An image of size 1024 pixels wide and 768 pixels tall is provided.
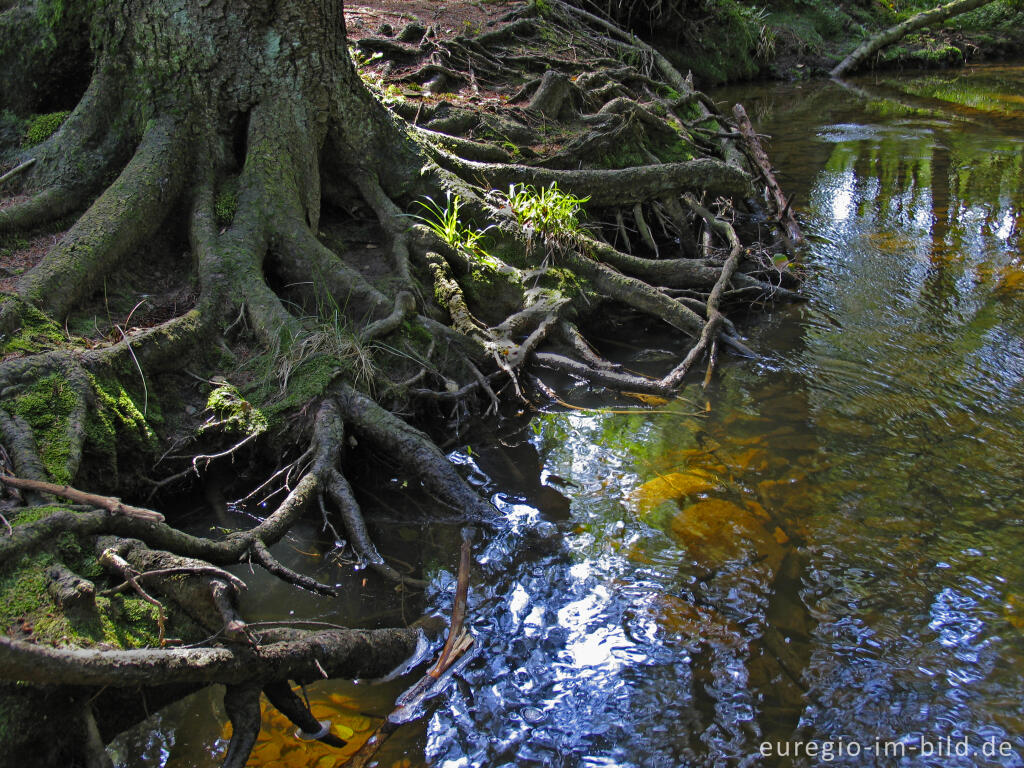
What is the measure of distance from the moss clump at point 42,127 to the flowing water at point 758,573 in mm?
3651

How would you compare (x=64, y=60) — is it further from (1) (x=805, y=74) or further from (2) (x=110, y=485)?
(1) (x=805, y=74)

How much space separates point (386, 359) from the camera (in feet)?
14.5

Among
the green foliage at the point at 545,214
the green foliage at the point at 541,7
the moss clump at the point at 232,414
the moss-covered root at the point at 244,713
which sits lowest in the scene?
the moss-covered root at the point at 244,713

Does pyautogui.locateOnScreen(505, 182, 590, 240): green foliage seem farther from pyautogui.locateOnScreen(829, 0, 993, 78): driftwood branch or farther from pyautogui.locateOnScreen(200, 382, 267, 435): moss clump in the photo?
pyautogui.locateOnScreen(829, 0, 993, 78): driftwood branch

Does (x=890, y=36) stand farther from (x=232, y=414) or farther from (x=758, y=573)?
(x=232, y=414)

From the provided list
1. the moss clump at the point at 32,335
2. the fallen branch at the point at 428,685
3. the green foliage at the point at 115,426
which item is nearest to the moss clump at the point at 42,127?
the moss clump at the point at 32,335

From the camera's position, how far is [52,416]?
306cm

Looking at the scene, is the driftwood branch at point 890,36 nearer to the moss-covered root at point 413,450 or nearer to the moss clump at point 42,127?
the moss clump at point 42,127

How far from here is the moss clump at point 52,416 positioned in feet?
9.44

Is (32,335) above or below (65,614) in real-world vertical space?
above

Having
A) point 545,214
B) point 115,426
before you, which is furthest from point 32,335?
point 545,214

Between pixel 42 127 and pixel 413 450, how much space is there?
3.80 metres

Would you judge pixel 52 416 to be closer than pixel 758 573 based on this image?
Yes

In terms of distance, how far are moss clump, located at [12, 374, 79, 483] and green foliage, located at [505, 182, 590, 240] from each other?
352 centimetres
